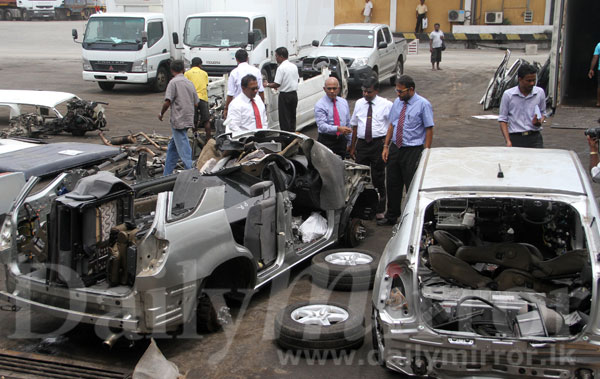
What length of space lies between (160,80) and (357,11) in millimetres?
15945

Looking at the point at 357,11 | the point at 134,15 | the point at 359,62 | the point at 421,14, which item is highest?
the point at 357,11

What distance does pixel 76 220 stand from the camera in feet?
16.4

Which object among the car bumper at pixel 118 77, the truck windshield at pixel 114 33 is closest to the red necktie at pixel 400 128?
the car bumper at pixel 118 77

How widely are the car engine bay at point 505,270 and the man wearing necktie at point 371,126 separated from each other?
2602 mm

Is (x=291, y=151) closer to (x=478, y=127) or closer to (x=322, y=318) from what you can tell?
(x=322, y=318)

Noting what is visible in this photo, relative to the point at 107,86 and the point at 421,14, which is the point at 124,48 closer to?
the point at 107,86

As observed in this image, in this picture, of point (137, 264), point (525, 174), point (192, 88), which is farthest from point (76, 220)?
point (192, 88)

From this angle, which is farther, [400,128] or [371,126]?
[371,126]

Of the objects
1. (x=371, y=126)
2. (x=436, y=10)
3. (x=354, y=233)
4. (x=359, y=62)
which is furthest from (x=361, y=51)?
(x=436, y=10)

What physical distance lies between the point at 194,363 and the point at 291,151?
2837 millimetres

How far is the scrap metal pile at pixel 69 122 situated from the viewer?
13.9 metres

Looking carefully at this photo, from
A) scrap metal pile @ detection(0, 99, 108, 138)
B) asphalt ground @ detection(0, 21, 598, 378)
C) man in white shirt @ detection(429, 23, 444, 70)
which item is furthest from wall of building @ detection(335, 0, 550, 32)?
scrap metal pile @ detection(0, 99, 108, 138)

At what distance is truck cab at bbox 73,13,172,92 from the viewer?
18828mm

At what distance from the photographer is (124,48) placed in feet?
61.7
